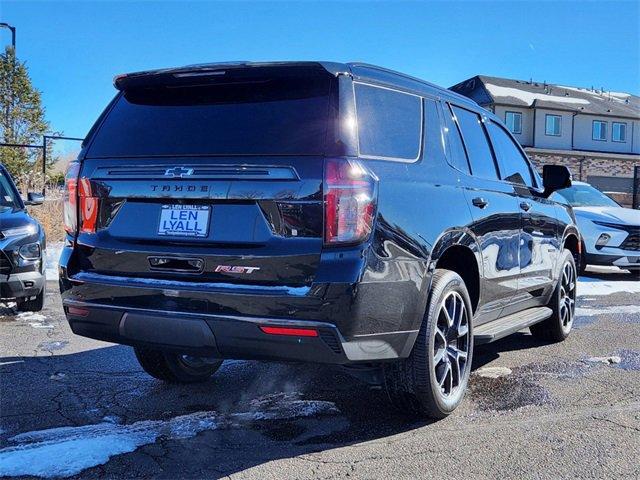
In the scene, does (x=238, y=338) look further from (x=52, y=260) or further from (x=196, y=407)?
(x=52, y=260)

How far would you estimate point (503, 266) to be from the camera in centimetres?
446

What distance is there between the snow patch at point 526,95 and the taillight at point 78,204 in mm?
32091

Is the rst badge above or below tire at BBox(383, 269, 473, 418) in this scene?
above

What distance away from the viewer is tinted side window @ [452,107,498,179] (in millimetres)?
4340

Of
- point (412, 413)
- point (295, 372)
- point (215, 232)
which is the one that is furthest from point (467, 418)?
point (215, 232)

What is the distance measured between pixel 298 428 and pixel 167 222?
1368 mm

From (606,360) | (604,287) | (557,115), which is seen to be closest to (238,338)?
(606,360)

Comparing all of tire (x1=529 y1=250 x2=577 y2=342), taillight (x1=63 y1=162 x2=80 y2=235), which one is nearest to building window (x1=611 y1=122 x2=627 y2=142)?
tire (x1=529 y1=250 x2=577 y2=342)

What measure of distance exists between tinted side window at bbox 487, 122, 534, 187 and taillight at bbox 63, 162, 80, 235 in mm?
3069

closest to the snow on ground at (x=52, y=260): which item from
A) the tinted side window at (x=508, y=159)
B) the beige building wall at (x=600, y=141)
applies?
the tinted side window at (x=508, y=159)

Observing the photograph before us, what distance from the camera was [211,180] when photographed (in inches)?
120

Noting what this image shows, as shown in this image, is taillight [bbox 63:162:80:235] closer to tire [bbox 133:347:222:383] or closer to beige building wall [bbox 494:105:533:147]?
tire [bbox 133:347:222:383]

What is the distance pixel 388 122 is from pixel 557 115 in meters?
33.7

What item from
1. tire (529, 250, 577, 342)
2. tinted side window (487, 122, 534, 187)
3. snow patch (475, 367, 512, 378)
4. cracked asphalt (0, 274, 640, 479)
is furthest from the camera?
tire (529, 250, 577, 342)
